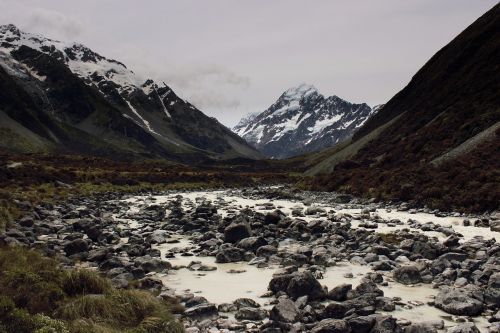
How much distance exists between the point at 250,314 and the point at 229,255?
28.8 ft

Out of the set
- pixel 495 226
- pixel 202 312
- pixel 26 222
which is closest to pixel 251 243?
pixel 202 312

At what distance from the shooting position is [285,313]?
1272 centimetres

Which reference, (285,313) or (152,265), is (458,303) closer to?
A: (285,313)

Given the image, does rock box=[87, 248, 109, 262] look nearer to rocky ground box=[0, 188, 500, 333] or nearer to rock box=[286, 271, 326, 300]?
rocky ground box=[0, 188, 500, 333]

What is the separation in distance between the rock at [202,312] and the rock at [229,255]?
26.1 feet

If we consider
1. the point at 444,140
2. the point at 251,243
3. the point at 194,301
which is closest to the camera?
the point at 194,301

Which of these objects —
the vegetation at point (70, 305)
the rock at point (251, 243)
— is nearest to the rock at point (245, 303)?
the vegetation at point (70, 305)

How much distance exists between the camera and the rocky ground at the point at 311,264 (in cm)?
1284

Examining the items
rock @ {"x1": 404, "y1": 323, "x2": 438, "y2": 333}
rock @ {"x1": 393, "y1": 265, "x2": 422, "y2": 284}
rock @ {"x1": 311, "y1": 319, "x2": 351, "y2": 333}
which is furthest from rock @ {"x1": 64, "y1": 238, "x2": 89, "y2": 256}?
rock @ {"x1": 404, "y1": 323, "x2": 438, "y2": 333}

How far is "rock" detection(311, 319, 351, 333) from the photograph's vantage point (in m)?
11.4

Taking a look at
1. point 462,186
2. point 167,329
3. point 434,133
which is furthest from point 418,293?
point 434,133

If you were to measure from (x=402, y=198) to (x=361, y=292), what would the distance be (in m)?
29.3

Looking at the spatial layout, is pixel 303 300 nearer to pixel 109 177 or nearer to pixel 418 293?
pixel 418 293

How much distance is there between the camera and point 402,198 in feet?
137
